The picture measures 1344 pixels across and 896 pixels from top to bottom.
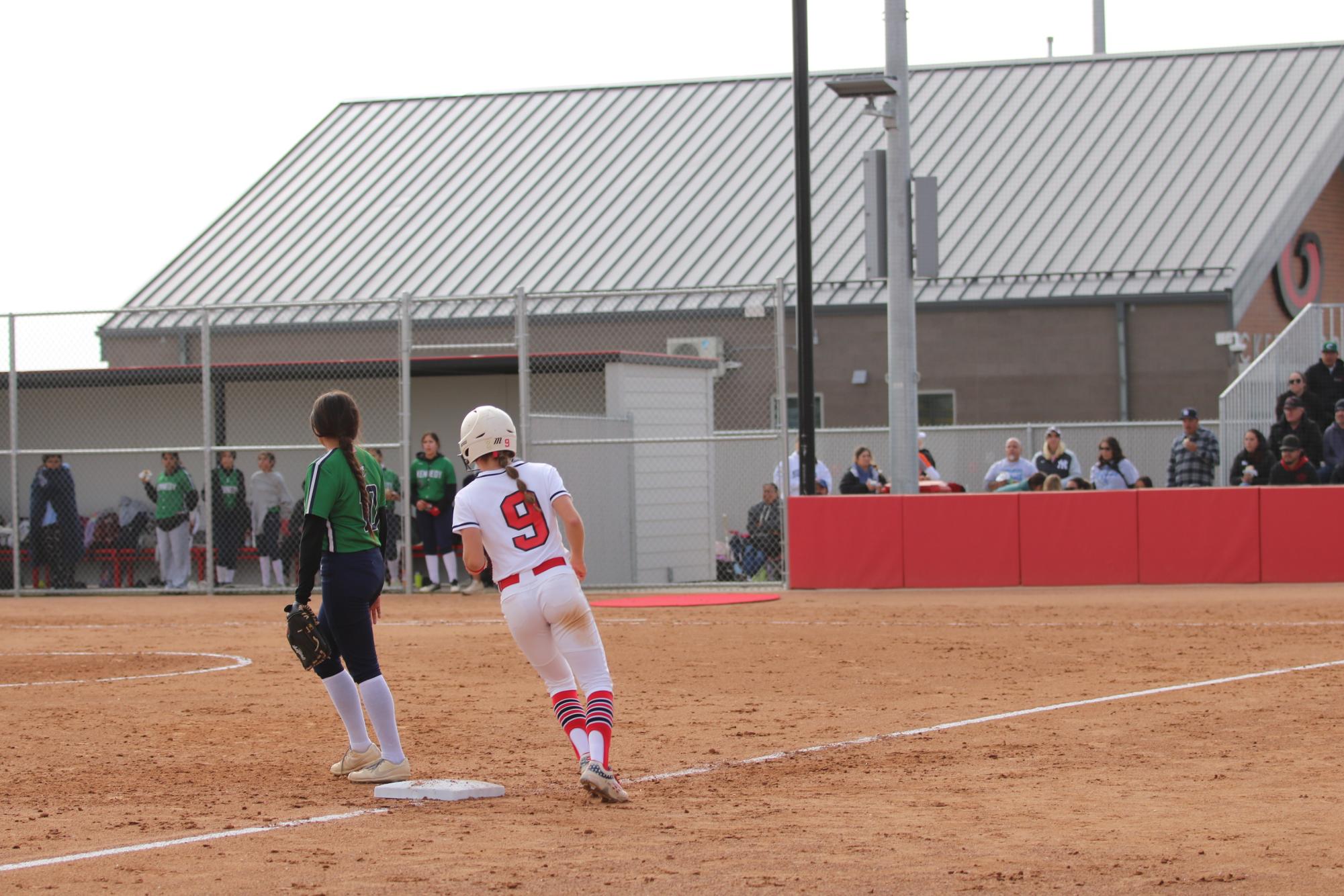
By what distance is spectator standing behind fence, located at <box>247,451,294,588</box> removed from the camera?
21.2m

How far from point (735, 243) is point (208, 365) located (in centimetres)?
1293

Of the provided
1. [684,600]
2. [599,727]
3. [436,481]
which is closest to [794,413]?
[436,481]

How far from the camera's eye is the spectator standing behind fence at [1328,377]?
1955cm

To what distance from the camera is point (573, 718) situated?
24.0ft

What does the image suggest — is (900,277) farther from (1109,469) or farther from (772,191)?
(772,191)

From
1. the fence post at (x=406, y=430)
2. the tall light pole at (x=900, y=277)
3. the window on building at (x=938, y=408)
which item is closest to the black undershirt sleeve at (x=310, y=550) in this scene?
the fence post at (x=406, y=430)

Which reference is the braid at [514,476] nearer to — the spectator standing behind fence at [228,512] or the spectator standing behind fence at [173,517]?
the spectator standing behind fence at [228,512]

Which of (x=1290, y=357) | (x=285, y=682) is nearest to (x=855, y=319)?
(x=1290, y=357)

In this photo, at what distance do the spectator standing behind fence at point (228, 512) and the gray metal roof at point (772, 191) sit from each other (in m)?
6.71

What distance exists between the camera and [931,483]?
67.2ft

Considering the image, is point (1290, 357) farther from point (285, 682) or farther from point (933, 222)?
point (285, 682)

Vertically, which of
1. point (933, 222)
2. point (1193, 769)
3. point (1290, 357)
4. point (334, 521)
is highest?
point (933, 222)

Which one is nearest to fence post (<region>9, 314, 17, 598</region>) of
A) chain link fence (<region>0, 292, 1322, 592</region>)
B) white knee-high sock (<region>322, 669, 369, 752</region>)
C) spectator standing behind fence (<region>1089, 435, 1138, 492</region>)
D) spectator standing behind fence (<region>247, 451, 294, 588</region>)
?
chain link fence (<region>0, 292, 1322, 592</region>)

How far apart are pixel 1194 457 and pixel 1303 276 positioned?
40.2 ft
